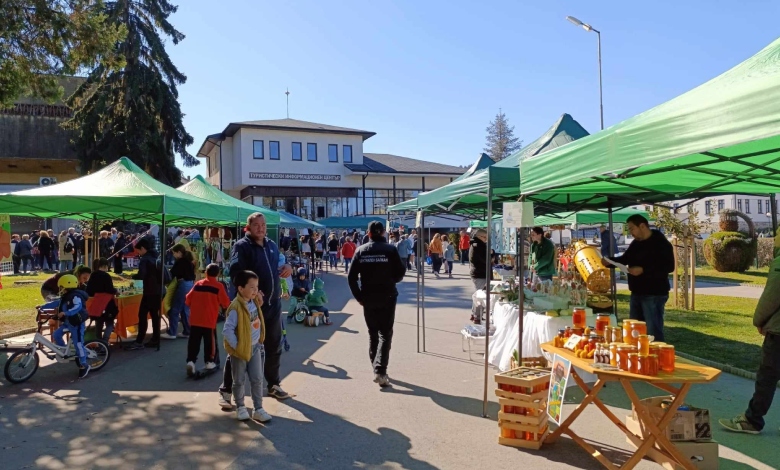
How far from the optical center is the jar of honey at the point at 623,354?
12.4 feet

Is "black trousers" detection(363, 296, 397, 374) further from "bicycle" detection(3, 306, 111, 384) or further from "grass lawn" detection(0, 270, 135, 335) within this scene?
"grass lawn" detection(0, 270, 135, 335)

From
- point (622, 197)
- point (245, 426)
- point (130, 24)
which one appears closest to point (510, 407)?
point (245, 426)

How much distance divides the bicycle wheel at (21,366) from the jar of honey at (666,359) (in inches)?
269

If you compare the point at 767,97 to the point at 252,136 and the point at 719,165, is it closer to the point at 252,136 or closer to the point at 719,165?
the point at 719,165

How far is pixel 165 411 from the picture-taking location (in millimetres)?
5520

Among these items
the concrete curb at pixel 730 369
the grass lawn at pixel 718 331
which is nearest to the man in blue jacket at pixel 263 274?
the concrete curb at pixel 730 369

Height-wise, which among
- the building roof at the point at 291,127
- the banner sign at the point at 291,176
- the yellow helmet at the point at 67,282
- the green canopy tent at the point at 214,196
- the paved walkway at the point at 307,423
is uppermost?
the building roof at the point at 291,127

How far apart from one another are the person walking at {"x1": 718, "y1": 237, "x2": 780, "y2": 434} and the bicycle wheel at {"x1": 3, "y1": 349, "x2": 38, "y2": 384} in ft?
24.9

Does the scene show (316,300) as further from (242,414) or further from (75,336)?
(242,414)

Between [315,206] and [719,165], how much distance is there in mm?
35623

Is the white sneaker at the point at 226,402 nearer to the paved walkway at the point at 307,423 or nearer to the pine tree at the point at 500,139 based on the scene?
the paved walkway at the point at 307,423

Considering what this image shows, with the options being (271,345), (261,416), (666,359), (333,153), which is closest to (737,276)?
(666,359)

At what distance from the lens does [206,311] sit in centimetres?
661

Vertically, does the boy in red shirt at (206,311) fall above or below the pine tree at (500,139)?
below
